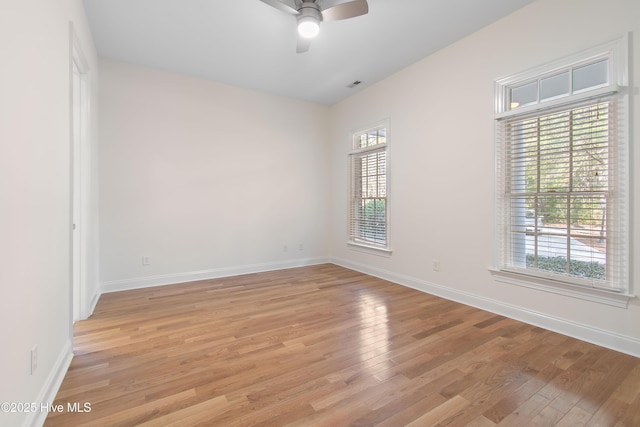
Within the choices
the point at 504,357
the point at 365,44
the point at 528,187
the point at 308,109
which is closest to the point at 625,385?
the point at 504,357

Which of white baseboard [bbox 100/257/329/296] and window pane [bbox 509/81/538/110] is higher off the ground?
window pane [bbox 509/81/538/110]

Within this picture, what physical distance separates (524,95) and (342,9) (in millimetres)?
2002

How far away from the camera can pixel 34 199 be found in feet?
4.83

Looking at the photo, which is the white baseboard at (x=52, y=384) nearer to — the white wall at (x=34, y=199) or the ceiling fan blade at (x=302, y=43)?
the white wall at (x=34, y=199)

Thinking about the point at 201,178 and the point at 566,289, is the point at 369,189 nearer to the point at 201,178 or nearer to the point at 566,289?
the point at 201,178

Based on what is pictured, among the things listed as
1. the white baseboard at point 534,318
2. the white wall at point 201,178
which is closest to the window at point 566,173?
the white baseboard at point 534,318

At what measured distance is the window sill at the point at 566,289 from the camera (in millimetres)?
2207

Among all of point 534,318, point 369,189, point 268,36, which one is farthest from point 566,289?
point 268,36

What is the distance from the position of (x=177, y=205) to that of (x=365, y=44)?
336 cm

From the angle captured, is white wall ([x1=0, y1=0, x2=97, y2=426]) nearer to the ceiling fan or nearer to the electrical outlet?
the electrical outlet

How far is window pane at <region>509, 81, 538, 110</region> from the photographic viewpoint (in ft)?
9.02

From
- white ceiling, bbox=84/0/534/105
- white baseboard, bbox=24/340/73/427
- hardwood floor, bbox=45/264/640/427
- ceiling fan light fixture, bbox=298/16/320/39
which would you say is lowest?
hardwood floor, bbox=45/264/640/427

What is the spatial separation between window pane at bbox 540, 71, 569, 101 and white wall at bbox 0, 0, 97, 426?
3.80 meters

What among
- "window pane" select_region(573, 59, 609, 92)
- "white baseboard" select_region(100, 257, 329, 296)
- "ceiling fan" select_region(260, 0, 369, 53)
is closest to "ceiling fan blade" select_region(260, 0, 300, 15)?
"ceiling fan" select_region(260, 0, 369, 53)
